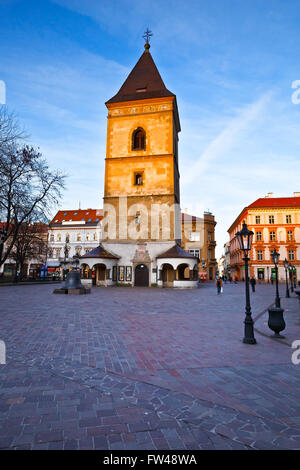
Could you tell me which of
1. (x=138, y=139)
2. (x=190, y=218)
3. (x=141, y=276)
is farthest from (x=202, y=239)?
(x=138, y=139)

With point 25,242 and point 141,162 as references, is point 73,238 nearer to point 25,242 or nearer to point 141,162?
point 25,242

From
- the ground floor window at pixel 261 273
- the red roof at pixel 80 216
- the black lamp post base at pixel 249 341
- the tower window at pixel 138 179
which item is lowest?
the black lamp post base at pixel 249 341

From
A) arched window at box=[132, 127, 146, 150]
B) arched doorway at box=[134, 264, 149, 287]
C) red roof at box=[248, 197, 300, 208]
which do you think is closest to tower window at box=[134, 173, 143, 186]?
arched window at box=[132, 127, 146, 150]

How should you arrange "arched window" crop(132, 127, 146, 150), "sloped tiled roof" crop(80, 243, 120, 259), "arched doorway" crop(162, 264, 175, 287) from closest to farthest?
"sloped tiled roof" crop(80, 243, 120, 259) → "arched doorway" crop(162, 264, 175, 287) → "arched window" crop(132, 127, 146, 150)

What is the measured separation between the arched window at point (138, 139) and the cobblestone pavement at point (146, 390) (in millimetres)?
28523

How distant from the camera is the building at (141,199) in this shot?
3052 cm

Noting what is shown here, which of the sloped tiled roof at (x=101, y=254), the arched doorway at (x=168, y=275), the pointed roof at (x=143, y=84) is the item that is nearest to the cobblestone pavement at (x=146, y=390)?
the sloped tiled roof at (x=101, y=254)

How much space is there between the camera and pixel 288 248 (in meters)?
54.3

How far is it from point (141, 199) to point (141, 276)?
29.1ft

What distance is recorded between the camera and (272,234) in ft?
182

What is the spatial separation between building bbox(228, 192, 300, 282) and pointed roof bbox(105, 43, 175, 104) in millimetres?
32454

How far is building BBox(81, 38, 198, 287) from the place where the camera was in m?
30.5

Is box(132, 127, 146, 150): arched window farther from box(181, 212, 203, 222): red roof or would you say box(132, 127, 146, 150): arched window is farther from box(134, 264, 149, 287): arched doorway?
box(181, 212, 203, 222): red roof

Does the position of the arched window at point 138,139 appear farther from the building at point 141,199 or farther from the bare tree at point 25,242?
the bare tree at point 25,242
